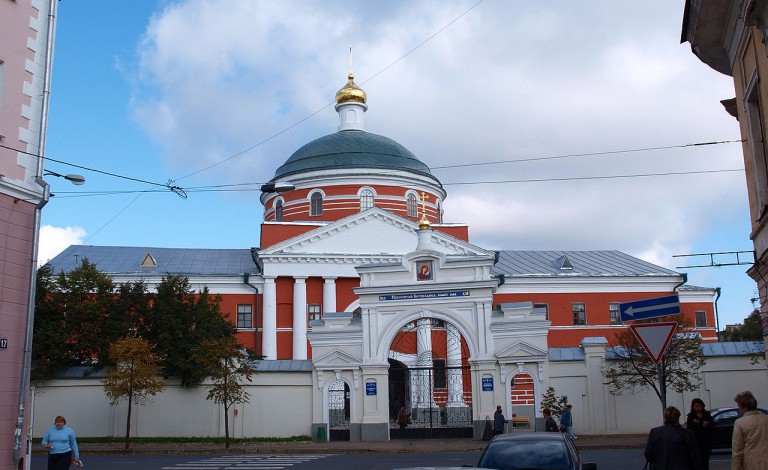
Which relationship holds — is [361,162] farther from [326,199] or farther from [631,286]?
[631,286]

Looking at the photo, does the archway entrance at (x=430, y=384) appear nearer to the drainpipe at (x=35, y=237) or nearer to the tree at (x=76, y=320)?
the tree at (x=76, y=320)

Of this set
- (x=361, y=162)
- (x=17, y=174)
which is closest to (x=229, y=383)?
(x=17, y=174)

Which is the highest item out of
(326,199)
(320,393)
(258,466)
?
(326,199)

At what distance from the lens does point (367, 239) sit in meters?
40.7

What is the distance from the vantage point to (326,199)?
44.6 metres

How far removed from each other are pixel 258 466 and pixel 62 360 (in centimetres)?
1381

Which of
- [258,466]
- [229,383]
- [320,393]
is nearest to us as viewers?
[258,466]

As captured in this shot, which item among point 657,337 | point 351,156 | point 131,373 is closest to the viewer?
point 657,337

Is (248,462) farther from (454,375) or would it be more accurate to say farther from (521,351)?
(454,375)

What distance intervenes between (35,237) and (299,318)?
2404 cm

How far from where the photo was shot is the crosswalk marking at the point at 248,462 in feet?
61.4

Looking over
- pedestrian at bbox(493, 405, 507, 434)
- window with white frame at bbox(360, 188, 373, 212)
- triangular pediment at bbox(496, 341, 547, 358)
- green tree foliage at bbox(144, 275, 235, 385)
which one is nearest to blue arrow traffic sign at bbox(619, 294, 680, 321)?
pedestrian at bbox(493, 405, 507, 434)

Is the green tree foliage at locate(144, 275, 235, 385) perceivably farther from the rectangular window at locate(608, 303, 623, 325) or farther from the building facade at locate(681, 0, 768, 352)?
the building facade at locate(681, 0, 768, 352)

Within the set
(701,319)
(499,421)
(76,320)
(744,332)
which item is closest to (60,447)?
(499,421)
